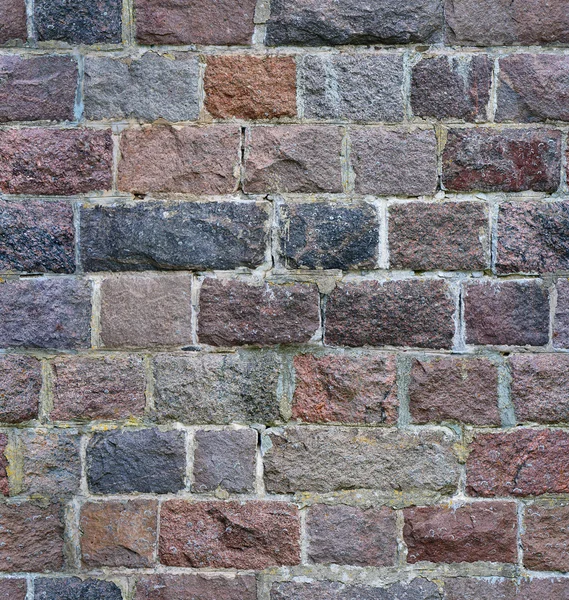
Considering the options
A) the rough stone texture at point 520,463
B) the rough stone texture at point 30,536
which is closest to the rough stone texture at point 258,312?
the rough stone texture at point 520,463

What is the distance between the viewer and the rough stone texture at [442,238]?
5.02 feet

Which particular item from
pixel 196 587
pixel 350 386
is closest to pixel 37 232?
pixel 350 386

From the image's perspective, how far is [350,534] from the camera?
1.54 m

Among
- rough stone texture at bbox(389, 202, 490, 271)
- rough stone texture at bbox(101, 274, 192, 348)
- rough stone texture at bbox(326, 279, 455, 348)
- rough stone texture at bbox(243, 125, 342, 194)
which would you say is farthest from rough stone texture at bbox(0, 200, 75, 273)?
rough stone texture at bbox(389, 202, 490, 271)

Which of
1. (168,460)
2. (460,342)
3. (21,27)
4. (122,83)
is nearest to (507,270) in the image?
(460,342)

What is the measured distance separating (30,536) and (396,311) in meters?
1.16

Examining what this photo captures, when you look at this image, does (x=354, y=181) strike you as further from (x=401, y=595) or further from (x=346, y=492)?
(x=401, y=595)

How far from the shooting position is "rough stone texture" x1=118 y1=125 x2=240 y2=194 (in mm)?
1541

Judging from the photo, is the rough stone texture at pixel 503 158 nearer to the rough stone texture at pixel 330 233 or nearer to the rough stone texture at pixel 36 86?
the rough stone texture at pixel 330 233

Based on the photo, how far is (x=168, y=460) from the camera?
61.0 inches

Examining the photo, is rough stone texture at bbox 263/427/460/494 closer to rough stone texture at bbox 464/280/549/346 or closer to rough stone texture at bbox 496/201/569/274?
rough stone texture at bbox 464/280/549/346

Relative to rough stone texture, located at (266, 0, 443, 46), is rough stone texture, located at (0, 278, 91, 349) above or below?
below

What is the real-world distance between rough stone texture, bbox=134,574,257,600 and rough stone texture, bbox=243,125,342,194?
105cm

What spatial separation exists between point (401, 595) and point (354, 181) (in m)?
1.11
